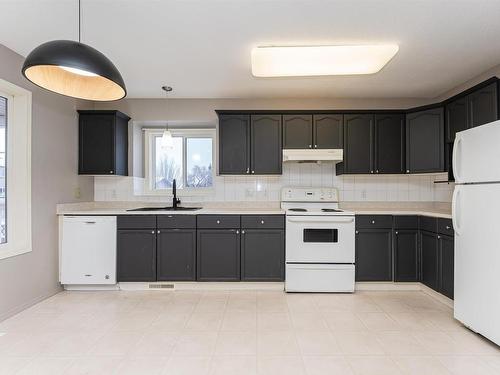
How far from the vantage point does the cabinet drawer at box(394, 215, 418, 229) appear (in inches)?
137

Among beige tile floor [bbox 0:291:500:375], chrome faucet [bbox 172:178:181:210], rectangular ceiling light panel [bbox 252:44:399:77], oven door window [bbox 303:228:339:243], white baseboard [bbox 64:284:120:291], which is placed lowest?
beige tile floor [bbox 0:291:500:375]

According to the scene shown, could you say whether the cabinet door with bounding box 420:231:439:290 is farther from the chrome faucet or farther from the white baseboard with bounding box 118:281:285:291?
the chrome faucet

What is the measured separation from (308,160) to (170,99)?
2021 mm

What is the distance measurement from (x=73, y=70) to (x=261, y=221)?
239 centimetres

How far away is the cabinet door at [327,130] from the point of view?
3.79 meters

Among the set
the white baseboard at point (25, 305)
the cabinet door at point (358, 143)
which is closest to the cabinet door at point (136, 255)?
the white baseboard at point (25, 305)

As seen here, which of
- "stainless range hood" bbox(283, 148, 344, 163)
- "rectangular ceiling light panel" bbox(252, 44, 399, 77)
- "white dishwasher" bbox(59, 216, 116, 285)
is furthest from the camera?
"stainless range hood" bbox(283, 148, 344, 163)

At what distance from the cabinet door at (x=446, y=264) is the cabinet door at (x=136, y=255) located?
3079mm

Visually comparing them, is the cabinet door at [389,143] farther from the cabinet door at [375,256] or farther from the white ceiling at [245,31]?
the cabinet door at [375,256]

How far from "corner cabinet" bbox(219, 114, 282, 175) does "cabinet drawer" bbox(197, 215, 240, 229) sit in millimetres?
610

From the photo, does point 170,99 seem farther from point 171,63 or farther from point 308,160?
point 308,160

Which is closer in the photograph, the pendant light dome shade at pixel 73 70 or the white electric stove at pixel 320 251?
the pendant light dome shade at pixel 73 70

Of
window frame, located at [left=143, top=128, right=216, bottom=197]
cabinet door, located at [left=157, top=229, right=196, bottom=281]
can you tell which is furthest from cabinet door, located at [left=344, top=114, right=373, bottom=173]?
cabinet door, located at [left=157, top=229, right=196, bottom=281]

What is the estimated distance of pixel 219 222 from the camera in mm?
3510
